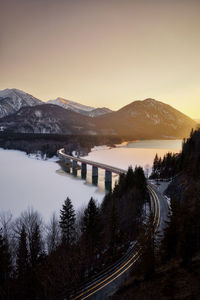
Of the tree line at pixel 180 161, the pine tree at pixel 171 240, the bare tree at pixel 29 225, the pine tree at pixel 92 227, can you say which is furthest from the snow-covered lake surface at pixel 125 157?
the pine tree at pixel 171 240

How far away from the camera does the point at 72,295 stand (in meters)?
13.5

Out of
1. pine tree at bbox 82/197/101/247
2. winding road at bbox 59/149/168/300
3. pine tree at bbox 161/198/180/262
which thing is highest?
pine tree at bbox 161/198/180/262

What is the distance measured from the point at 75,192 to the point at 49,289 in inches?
1188

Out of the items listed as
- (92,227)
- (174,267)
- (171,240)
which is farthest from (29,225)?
(174,267)

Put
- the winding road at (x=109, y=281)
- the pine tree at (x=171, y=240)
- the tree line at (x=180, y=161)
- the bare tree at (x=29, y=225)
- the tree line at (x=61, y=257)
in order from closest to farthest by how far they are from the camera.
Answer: the winding road at (x=109, y=281) → the tree line at (x=61, y=257) → the pine tree at (x=171, y=240) → the bare tree at (x=29, y=225) → the tree line at (x=180, y=161)

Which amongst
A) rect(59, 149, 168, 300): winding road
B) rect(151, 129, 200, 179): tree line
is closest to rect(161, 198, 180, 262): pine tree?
rect(59, 149, 168, 300): winding road

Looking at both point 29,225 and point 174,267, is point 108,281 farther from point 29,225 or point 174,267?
point 29,225

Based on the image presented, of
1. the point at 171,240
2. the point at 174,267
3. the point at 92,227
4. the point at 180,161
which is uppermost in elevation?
the point at 180,161

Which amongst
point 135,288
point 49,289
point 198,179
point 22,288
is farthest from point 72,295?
point 198,179

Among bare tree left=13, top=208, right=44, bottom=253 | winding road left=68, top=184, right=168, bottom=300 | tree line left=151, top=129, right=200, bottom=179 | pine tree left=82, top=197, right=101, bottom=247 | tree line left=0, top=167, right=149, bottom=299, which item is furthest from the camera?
tree line left=151, top=129, right=200, bottom=179

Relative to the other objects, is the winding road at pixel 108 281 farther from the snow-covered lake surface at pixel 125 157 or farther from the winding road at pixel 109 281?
the snow-covered lake surface at pixel 125 157

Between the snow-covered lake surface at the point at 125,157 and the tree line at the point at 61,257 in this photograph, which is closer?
the tree line at the point at 61,257

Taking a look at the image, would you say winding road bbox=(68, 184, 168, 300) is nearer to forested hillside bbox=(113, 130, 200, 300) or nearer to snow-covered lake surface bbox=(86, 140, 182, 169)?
forested hillside bbox=(113, 130, 200, 300)

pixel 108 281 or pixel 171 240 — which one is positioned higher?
pixel 171 240
